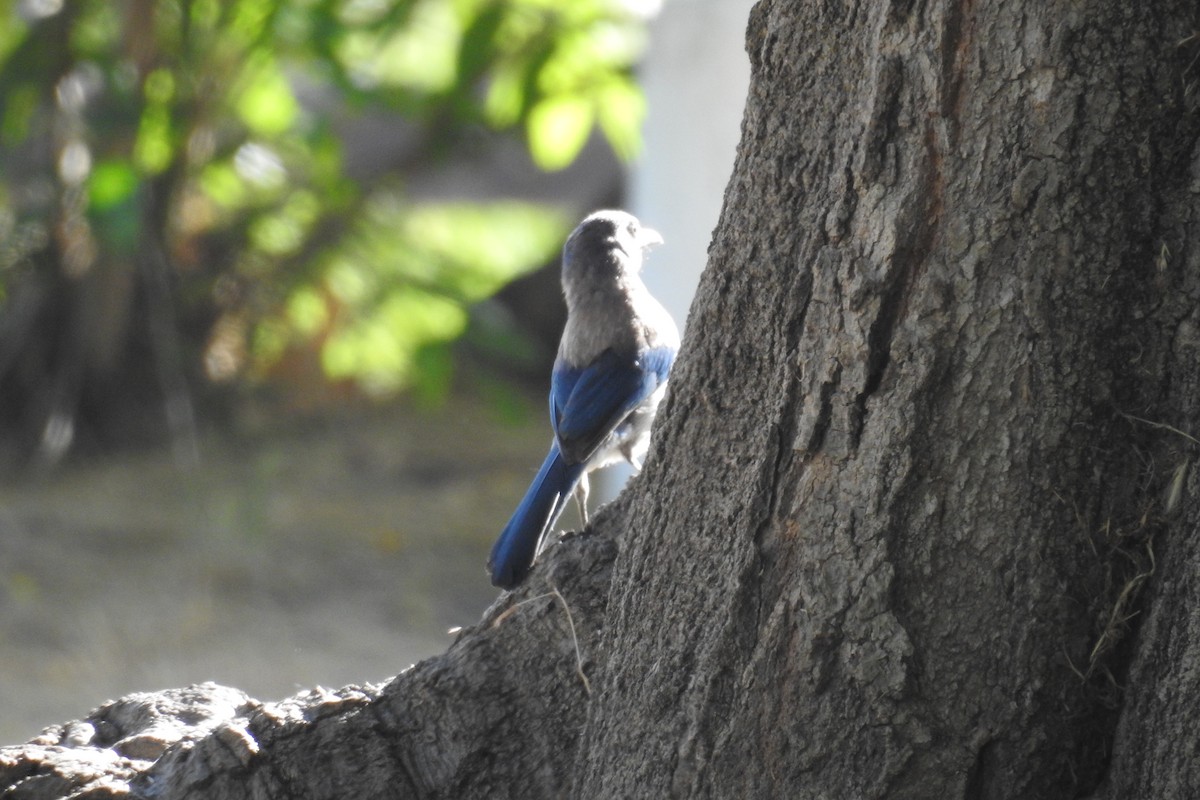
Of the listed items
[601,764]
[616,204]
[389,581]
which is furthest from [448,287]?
[601,764]

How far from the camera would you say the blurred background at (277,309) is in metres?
5.73

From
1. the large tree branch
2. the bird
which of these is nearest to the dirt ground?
the bird

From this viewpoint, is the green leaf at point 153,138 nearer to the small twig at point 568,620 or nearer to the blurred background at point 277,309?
the blurred background at point 277,309

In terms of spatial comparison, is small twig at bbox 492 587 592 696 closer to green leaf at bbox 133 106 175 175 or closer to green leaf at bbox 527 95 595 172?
green leaf at bbox 527 95 595 172

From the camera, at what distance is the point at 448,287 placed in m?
6.92

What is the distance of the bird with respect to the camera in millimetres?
3316

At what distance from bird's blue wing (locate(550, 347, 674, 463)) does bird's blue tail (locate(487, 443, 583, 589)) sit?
6 centimetres

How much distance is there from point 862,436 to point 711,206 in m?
4.12

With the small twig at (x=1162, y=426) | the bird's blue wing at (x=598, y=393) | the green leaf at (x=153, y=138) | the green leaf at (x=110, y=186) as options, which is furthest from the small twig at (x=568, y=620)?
the green leaf at (x=153, y=138)

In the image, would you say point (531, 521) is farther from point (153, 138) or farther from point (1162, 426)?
point (153, 138)

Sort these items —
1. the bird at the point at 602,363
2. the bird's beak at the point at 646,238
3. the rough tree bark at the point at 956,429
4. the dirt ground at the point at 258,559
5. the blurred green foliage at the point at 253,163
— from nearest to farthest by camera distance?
1. the rough tree bark at the point at 956,429
2. the bird at the point at 602,363
3. the bird's beak at the point at 646,238
4. the dirt ground at the point at 258,559
5. the blurred green foliage at the point at 253,163

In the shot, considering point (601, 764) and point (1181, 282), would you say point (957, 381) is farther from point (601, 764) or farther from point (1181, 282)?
point (601, 764)

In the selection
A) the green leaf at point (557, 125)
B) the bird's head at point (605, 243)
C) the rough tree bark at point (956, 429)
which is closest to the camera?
the rough tree bark at point (956, 429)

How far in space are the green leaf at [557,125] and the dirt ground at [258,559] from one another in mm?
1841
